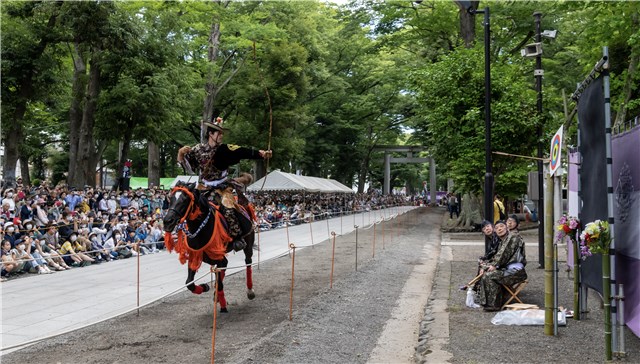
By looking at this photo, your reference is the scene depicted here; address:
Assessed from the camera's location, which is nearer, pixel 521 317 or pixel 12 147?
pixel 521 317

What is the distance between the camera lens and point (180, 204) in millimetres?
7777

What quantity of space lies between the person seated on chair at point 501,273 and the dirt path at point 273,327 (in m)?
1.23

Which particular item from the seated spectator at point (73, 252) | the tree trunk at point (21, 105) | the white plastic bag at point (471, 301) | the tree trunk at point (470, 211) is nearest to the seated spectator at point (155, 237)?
the seated spectator at point (73, 252)

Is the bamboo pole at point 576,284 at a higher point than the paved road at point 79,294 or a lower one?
higher

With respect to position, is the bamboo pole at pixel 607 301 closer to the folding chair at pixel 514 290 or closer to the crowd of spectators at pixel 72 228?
the folding chair at pixel 514 290

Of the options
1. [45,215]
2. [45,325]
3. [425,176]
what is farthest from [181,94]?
[425,176]

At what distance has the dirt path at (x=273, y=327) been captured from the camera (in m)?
6.30

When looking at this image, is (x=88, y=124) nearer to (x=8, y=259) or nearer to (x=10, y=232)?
(x=10, y=232)

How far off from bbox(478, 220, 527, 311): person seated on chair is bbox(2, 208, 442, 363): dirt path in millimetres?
Result: 1234

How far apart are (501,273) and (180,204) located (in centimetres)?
522

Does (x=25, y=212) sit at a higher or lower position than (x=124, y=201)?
lower

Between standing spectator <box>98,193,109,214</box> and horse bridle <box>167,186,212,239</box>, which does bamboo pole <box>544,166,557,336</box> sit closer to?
horse bridle <box>167,186,212,239</box>

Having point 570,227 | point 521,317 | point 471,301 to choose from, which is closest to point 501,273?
point 471,301

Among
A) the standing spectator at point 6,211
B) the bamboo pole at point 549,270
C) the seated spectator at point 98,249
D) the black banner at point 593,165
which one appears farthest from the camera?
the seated spectator at point 98,249
